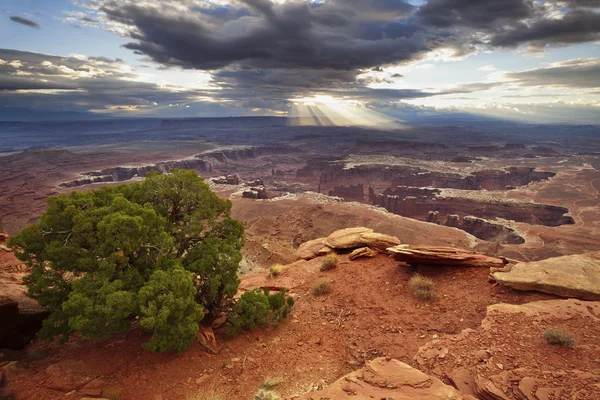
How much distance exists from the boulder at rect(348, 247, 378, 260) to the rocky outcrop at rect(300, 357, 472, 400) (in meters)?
9.90

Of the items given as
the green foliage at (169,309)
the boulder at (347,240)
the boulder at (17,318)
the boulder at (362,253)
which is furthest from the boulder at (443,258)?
the boulder at (17,318)

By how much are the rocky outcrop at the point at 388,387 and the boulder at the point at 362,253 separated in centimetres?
990

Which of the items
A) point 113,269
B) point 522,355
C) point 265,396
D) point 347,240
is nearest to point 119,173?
point 347,240

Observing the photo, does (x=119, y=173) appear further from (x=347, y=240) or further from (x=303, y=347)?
(x=303, y=347)

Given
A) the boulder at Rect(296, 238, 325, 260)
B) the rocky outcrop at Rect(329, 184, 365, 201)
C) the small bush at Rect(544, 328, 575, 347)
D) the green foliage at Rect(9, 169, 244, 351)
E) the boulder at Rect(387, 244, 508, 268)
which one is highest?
the green foliage at Rect(9, 169, 244, 351)

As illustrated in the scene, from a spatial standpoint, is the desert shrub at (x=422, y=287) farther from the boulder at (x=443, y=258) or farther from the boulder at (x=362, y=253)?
the boulder at (x=362, y=253)

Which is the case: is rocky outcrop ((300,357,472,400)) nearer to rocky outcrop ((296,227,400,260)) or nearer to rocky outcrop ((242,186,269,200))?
rocky outcrop ((296,227,400,260))

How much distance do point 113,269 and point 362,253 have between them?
40.3ft

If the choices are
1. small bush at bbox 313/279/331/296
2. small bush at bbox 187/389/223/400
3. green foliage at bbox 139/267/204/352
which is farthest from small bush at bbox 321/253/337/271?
small bush at bbox 187/389/223/400

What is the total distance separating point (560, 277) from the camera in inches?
465

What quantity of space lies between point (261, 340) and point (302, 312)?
2.47 metres

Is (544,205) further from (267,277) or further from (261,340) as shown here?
(261,340)

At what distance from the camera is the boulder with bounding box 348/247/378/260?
1755 cm

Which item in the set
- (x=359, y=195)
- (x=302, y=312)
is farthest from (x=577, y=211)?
(x=302, y=312)
